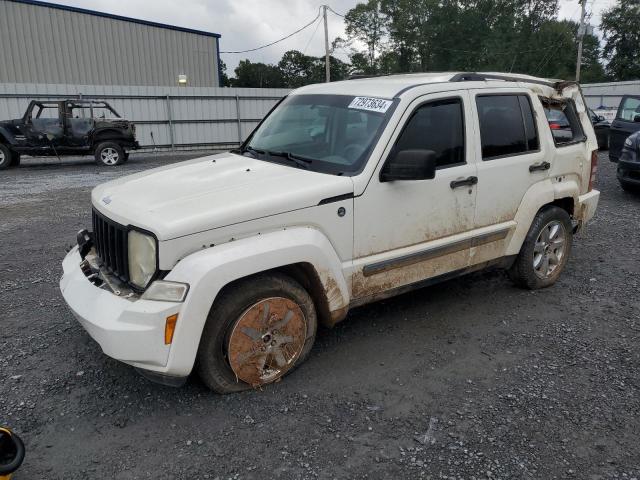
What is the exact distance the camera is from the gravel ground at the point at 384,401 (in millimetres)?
2615

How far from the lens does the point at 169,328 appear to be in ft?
8.94

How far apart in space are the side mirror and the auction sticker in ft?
1.39

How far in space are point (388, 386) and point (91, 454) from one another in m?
1.74

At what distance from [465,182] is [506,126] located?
2.46 feet

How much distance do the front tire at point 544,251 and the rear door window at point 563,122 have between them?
673 mm

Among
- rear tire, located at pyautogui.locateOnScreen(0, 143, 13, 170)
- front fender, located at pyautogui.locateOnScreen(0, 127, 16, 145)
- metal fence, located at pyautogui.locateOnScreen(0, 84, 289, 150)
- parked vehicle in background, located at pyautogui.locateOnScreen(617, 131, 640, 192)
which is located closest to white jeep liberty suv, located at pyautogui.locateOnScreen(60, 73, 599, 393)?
parked vehicle in background, located at pyautogui.locateOnScreen(617, 131, 640, 192)

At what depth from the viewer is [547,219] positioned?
459 cm

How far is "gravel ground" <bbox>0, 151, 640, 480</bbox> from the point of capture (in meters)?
2.62

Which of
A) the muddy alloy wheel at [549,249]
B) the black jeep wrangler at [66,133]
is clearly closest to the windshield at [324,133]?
the muddy alloy wheel at [549,249]

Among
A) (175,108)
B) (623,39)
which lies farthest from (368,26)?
(175,108)

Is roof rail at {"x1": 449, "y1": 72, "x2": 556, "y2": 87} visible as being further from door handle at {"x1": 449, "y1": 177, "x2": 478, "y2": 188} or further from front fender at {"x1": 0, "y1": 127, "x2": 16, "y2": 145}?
front fender at {"x1": 0, "y1": 127, "x2": 16, "y2": 145}

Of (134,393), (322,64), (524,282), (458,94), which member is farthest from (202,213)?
(322,64)

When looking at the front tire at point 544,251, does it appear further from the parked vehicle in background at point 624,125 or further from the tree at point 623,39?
the tree at point 623,39

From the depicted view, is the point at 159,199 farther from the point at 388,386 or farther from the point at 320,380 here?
the point at 388,386
